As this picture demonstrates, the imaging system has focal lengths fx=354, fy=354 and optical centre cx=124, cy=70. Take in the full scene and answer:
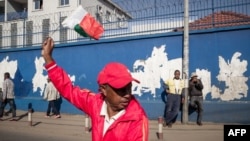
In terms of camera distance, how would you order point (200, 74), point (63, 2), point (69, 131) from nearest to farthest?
point (69, 131) → point (200, 74) → point (63, 2)

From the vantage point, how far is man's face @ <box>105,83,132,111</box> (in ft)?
7.86

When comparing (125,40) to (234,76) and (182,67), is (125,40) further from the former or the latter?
(234,76)

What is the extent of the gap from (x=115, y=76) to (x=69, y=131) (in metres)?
8.65

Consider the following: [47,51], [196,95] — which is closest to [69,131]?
[196,95]

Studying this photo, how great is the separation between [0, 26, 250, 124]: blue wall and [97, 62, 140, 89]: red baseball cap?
9237 mm

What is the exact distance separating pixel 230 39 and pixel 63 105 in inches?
297

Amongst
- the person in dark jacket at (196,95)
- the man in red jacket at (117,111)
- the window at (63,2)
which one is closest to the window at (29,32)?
the person in dark jacket at (196,95)

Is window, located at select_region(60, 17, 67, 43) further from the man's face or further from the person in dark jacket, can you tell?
the man's face

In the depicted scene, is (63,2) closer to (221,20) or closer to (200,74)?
(221,20)

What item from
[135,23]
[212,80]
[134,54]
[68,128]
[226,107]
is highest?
[135,23]

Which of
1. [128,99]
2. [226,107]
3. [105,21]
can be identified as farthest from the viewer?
[105,21]

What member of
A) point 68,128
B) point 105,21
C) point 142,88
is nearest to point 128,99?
point 68,128

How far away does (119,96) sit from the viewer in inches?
94.7

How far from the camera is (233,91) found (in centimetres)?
1113
